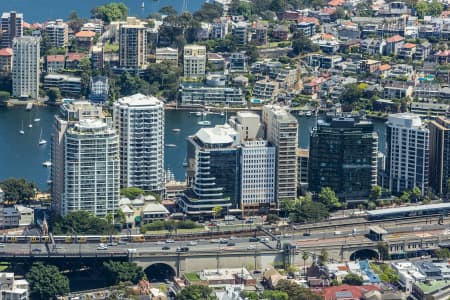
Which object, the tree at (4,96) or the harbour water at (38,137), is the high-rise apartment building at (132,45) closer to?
the harbour water at (38,137)

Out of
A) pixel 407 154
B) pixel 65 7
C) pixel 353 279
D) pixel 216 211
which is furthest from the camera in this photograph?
pixel 65 7

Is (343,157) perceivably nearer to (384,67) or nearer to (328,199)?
(328,199)

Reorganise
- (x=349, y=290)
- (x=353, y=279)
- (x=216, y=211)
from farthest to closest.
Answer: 1. (x=216, y=211)
2. (x=353, y=279)
3. (x=349, y=290)

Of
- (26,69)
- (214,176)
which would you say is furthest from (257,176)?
(26,69)

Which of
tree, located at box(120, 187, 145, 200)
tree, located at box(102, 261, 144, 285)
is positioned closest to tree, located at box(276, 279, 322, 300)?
tree, located at box(102, 261, 144, 285)

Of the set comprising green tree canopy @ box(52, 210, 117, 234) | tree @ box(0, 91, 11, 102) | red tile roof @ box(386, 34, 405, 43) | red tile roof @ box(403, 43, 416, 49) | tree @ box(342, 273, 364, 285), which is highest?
red tile roof @ box(386, 34, 405, 43)

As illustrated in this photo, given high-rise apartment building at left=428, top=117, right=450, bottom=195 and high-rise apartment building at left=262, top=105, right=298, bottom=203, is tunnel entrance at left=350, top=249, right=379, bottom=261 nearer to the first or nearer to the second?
high-rise apartment building at left=262, top=105, right=298, bottom=203

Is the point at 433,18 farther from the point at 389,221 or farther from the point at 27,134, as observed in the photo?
the point at 389,221

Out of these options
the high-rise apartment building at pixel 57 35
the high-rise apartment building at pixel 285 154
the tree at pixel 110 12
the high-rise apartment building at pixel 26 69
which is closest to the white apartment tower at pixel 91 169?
the high-rise apartment building at pixel 285 154
